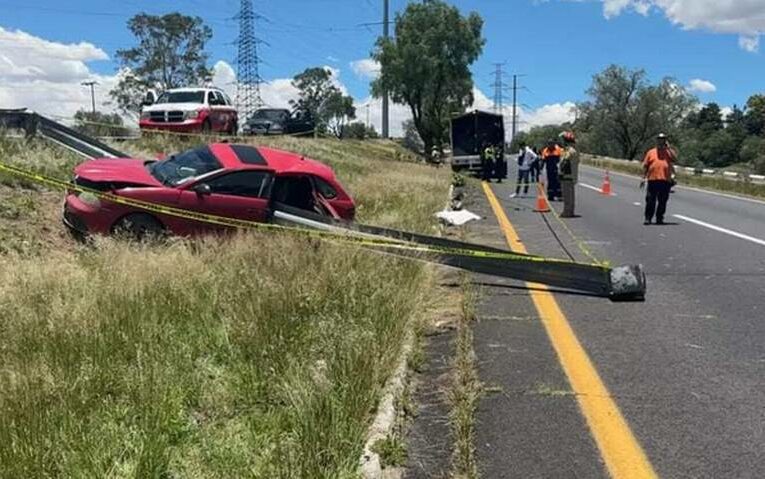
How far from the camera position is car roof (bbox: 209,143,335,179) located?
34.2 ft

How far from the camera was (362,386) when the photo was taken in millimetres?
4445

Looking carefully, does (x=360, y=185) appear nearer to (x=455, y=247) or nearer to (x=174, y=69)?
(x=455, y=247)

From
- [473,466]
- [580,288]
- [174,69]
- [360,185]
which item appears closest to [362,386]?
[473,466]

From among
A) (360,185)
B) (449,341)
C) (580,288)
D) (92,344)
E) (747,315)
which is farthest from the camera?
(360,185)

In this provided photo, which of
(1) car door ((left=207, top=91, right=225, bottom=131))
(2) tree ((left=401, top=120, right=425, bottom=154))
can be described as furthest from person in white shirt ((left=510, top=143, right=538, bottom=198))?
(2) tree ((left=401, top=120, right=425, bottom=154))

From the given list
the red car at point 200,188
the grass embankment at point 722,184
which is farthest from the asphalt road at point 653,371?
the grass embankment at point 722,184

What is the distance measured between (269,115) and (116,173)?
2745cm

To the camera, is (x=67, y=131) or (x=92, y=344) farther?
(x=67, y=131)

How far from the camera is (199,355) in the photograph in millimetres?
5043

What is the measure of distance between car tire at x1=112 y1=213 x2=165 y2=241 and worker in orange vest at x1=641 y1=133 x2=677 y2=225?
9721 millimetres

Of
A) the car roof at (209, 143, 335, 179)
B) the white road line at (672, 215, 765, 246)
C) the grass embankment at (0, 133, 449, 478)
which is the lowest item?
the white road line at (672, 215, 765, 246)

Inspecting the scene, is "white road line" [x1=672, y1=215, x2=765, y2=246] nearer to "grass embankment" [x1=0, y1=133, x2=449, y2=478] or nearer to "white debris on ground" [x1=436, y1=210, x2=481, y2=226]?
"white debris on ground" [x1=436, y1=210, x2=481, y2=226]

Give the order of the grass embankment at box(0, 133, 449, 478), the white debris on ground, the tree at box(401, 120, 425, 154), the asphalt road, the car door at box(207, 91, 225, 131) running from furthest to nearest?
the tree at box(401, 120, 425, 154)
the car door at box(207, 91, 225, 131)
the white debris on ground
the asphalt road
the grass embankment at box(0, 133, 449, 478)

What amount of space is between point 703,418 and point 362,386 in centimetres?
207
